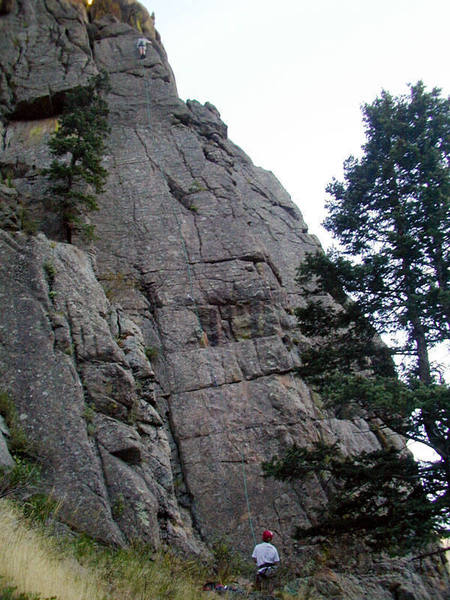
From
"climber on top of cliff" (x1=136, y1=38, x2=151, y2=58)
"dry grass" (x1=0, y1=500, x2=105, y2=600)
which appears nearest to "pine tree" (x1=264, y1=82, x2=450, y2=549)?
"dry grass" (x1=0, y1=500, x2=105, y2=600)

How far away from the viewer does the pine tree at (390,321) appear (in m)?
10.0

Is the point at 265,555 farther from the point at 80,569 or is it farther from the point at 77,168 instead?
the point at 77,168

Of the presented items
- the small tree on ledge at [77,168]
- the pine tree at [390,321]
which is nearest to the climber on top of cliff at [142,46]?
the small tree on ledge at [77,168]

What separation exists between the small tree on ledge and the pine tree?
7602 mm

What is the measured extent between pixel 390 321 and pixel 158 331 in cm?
682

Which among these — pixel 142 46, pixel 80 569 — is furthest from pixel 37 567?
pixel 142 46

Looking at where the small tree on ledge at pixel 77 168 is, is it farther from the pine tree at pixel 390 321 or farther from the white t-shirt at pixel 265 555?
the white t-shirt at pixel 265 555

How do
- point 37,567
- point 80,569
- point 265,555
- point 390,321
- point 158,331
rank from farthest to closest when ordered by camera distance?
point 158,331, point 390,321, point 265,555, point 80,569, point 37,567

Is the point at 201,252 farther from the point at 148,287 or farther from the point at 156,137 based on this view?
the point at 156,137

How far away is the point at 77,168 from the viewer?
16547 millimetres

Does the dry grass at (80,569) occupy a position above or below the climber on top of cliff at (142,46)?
below

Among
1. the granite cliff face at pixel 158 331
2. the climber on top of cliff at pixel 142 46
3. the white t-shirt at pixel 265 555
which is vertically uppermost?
the climber on top of cliff at pixel 142 46

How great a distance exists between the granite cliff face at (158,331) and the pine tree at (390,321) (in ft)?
5.54

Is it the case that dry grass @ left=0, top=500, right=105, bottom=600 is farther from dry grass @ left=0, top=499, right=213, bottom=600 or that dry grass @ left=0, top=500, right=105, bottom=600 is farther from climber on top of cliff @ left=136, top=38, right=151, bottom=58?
climber on top of cliff @ left=136, top=38, right=151, bottom=58
